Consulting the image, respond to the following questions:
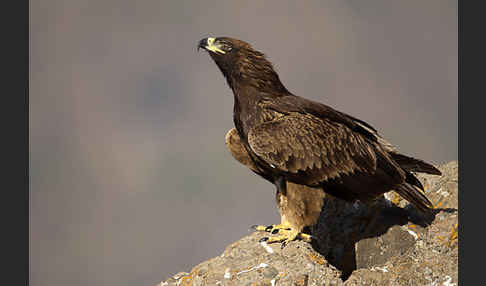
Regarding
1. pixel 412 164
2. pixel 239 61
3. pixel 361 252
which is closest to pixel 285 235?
pixel 361 252

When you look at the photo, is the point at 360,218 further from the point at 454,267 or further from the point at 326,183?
the point at 454,267

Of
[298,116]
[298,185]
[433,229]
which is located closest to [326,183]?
[298,185]

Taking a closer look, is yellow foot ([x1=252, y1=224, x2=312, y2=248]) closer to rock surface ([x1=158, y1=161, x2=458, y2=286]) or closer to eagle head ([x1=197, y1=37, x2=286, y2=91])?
rock surface ([x1=158, y1=161, x2=458, y2=286])

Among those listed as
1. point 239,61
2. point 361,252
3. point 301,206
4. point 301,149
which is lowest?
point 361,252

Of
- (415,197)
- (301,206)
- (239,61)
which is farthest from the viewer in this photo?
(239,61)

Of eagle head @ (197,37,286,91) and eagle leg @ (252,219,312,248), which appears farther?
eagle head @ (197,37,286,91)

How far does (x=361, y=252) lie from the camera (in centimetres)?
567

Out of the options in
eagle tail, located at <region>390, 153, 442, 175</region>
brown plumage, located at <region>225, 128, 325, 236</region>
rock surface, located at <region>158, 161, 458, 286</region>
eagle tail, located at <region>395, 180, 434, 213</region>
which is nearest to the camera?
rock surface, located at <region>158, 161, 458, 286</region>

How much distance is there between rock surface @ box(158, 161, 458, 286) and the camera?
16.1 feet

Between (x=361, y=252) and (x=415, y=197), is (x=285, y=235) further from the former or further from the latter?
(x=415, y=197)

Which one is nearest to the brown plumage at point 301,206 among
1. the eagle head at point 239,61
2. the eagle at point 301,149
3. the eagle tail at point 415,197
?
the eagle at point 301,149

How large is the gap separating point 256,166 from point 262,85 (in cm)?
102

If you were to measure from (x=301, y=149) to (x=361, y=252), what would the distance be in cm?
138

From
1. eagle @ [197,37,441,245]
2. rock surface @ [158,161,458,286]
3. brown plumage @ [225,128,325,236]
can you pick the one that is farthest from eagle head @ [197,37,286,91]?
rock surface @ [158,161,458,286]
